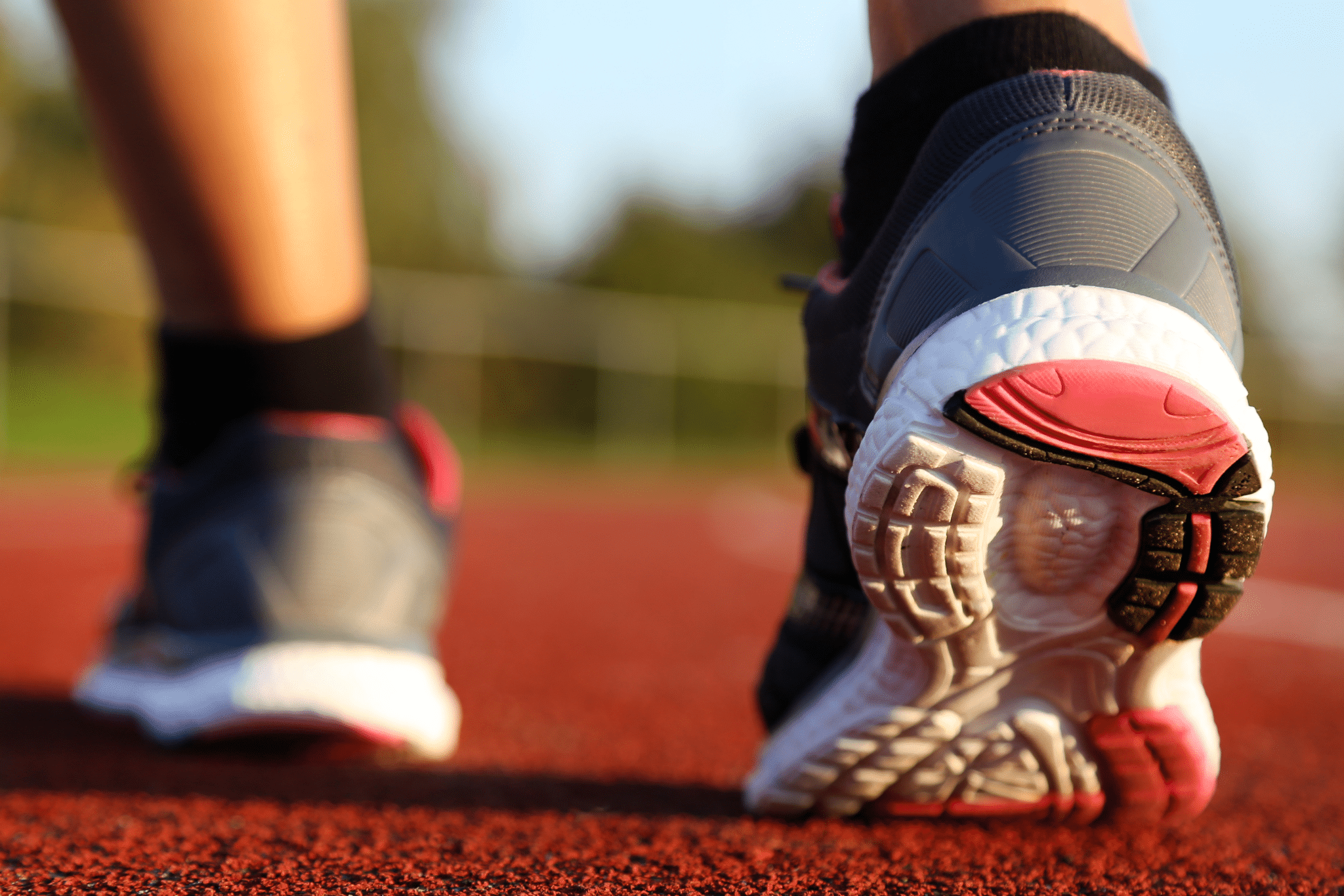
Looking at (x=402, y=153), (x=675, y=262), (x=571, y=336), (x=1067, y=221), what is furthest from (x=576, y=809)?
(x=402, y=153)

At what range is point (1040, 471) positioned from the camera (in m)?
0.58

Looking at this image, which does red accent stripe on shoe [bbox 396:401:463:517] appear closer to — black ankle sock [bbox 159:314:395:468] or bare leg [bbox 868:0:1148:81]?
black ankle sock [bbox 159:314:395:468]

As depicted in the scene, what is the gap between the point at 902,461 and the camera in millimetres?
572

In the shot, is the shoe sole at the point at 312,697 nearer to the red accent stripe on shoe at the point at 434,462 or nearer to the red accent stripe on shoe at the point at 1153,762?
the red accent stripe on shoe at the point at 434,462

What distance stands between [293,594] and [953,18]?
0.73m

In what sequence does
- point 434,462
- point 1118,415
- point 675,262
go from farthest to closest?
1. point 675,262
2. point 434,462
3. point 1118,415

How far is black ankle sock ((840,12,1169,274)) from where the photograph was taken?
0.69 metres

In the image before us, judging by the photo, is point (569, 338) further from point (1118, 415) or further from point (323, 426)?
point (1118, 415)

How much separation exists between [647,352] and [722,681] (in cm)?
1145

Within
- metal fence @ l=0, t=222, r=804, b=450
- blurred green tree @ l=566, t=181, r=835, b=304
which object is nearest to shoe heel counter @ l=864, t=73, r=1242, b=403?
metal fence @ l=0, t=222, r=804, b=450

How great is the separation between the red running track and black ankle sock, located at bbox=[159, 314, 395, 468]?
12.4 inches

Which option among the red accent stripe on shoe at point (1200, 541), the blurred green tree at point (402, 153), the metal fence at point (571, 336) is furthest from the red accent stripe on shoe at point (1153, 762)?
the blurred green tree at point (402, 153)

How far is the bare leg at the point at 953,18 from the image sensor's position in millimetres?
707

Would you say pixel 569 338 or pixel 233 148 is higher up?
pixel 233 148
